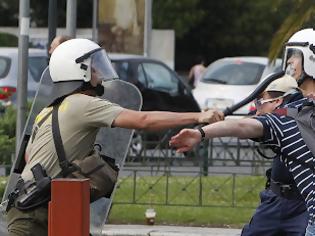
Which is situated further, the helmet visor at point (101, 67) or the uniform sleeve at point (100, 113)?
the helmet visor at point (101, 67)

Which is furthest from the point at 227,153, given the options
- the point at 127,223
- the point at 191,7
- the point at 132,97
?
the point at 191,7

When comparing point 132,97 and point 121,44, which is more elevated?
point 132,97

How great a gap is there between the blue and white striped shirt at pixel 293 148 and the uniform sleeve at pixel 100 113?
2.35 feet

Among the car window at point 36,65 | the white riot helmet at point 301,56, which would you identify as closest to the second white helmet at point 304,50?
the white riot helmet at point 301,56

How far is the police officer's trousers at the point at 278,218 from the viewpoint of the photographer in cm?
542

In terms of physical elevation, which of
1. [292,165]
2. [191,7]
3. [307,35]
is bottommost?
[191,7]

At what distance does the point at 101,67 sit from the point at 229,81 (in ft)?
45.5

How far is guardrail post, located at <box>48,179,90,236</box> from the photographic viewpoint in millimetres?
4070

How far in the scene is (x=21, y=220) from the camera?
198 inches

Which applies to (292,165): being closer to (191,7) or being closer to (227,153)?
(227,153)

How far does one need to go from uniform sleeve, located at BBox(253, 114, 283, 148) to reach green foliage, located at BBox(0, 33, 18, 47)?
24667 millimetres

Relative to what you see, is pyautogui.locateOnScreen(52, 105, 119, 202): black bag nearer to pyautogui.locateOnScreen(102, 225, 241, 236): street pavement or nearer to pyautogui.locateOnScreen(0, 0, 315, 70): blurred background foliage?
pyautogui.locateOnScreen(102, 225, 241, 236): street pavement

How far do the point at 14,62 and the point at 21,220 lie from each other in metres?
11.4

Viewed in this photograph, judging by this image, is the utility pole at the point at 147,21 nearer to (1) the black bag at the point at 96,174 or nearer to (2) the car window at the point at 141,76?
(2) the car window at the point at 141,76
